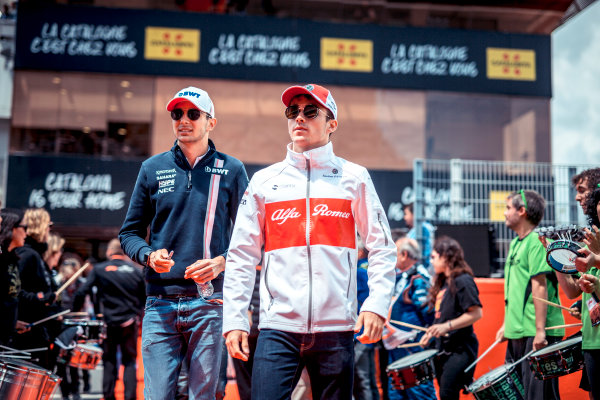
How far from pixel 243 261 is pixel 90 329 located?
6.12 metres

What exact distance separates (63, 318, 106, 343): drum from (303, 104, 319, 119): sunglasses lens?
631 cm

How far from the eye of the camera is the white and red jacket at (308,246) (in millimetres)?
3252

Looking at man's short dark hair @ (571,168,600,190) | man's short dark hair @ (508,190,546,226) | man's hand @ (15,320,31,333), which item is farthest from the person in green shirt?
man's hand @ (15,320,31,333)

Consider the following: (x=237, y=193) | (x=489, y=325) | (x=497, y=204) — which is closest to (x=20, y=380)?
(x=237, y=193)

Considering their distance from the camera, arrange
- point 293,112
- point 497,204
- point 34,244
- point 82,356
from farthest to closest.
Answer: point 497,204, point 82,356, point 34,244, point 293,112

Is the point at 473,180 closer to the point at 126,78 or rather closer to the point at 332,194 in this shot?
the point at 332,194

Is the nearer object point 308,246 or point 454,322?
point 308,246

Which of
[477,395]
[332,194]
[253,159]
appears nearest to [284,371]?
[332,194]

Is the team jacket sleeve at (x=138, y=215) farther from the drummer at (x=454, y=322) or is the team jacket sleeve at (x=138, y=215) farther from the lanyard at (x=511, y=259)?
the lanyard at (x=511, y=259)

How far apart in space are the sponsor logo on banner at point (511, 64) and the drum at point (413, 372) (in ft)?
45.3

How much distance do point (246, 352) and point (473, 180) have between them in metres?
7.76

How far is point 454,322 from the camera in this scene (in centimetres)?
687

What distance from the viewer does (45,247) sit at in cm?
784

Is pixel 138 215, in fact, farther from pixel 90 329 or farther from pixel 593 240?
pixel 90 329
